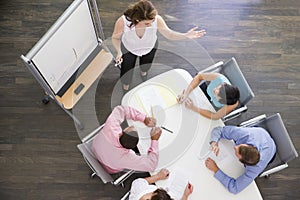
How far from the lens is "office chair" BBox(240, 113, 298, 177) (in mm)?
2998

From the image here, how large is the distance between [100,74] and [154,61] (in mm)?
526

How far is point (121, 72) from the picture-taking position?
11.8 feet

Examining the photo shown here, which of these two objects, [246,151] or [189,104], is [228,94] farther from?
[246,151]

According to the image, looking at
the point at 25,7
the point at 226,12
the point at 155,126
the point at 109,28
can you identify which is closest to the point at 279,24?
the point at 226,12

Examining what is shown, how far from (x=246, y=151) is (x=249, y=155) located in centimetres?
3

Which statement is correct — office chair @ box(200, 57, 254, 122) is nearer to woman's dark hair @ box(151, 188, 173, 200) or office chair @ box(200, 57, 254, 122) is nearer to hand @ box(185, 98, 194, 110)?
hand @ box(185, 98, 194, 110)

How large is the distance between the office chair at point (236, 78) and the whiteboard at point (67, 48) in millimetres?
926

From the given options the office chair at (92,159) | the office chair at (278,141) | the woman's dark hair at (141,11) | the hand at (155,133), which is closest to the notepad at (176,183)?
the hand at (155,133)

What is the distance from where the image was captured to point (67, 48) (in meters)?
3.13

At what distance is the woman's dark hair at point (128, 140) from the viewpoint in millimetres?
2828

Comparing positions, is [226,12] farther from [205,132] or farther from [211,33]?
[205,132]

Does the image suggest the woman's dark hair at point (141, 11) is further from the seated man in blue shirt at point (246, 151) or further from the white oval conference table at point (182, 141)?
the seated man in blue shirt at point (246, 151)

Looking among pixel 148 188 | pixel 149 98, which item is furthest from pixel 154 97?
pixel 148 188

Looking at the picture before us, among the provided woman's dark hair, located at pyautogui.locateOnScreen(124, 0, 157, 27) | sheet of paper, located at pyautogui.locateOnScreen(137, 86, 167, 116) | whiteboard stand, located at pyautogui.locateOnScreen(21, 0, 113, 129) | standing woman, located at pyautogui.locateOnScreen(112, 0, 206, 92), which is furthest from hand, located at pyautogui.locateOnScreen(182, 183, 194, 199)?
woman's dark hair, located at pyautogui.locateOnScreen(124, 0, 157, 27)
